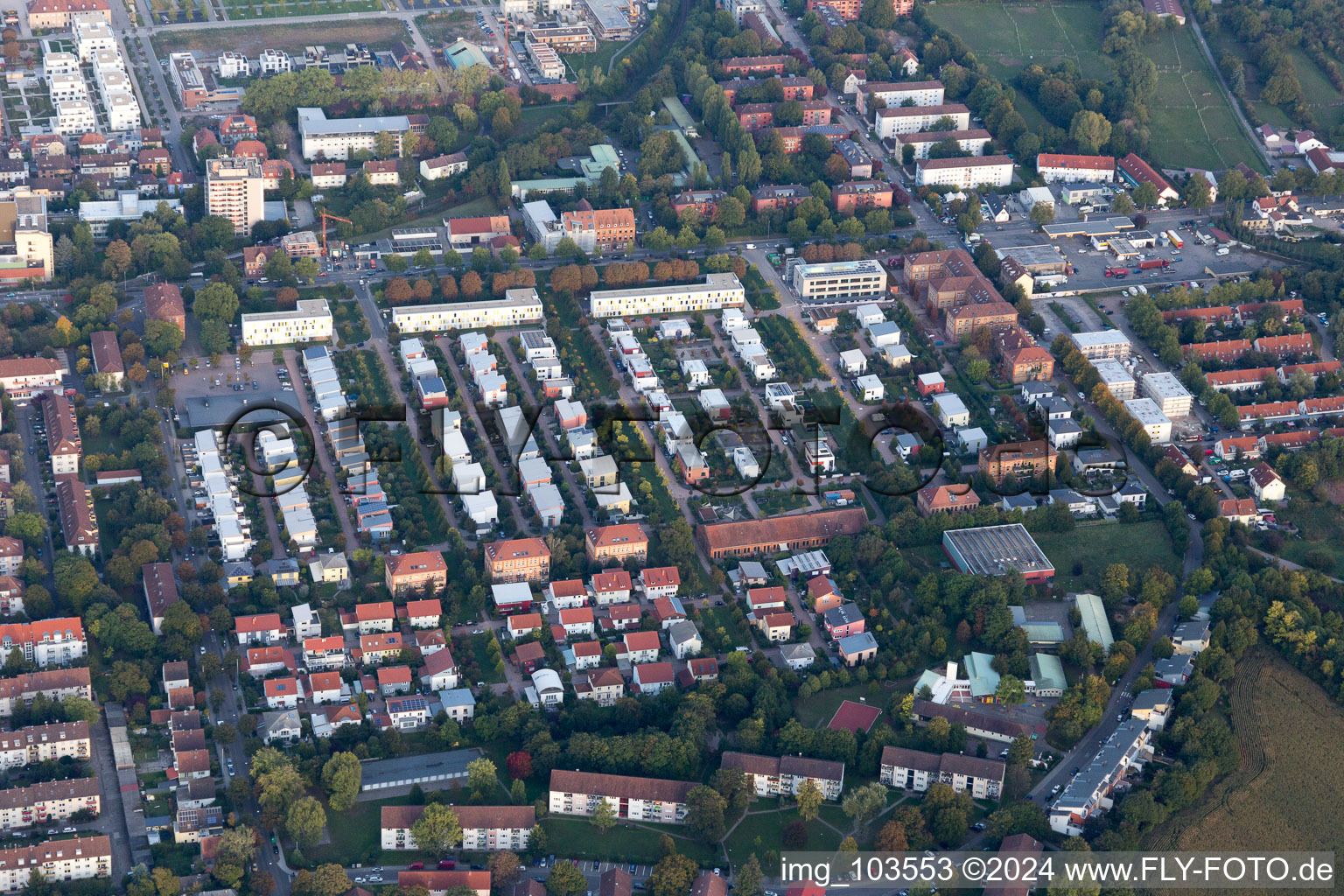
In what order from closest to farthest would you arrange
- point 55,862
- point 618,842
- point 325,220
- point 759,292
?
1. point 55,862
2. point 618,842
3. point 759,292
4. point 325,220

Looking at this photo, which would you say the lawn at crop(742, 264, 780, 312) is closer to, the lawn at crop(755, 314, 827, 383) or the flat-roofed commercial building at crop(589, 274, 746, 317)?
the flat-roofed commercial building at crop(589, 274, 746, 317)

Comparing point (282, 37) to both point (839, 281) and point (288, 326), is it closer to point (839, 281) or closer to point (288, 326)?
point (288, 326)

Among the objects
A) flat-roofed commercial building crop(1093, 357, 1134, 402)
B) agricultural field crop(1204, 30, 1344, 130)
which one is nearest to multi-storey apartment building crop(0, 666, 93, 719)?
flat-roofed commercial building crop(1093, 357, 1134, 402)

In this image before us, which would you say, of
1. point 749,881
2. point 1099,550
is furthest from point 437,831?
point 1099,550

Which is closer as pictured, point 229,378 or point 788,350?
point 229,378

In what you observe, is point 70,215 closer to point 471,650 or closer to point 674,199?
point 674,199

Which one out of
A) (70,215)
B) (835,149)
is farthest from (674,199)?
(70,215)
